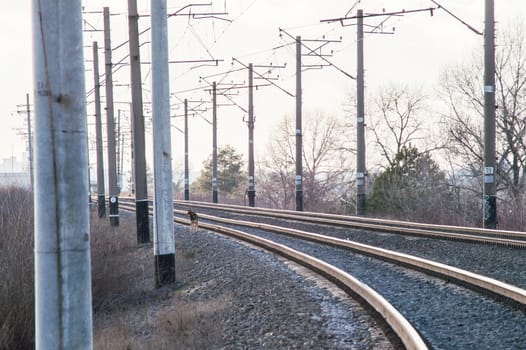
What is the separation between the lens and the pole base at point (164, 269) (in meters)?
13.9

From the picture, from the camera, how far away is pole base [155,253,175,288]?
1385cm

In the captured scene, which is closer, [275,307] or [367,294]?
[367,294]

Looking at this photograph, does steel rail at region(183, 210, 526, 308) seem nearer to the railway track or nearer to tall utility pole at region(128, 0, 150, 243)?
the railway track

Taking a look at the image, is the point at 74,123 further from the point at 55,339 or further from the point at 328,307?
the point at 328,307

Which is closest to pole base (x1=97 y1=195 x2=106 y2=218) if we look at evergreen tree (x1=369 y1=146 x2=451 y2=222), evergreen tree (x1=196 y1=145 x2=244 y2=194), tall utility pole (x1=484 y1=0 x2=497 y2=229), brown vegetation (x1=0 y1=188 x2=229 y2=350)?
evergreen tree (x1=369 y1=146 x2=451 y2=222)

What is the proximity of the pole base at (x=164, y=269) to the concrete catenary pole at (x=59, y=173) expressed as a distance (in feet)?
31.4

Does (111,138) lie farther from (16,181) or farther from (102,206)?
(102,206)

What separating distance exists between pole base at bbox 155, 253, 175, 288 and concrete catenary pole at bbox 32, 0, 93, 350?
9564 millimetres

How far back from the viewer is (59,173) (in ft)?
13.8

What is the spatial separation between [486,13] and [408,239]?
25.0 ft

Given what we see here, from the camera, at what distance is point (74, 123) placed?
429 cm

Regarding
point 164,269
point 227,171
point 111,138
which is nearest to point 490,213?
point 164,269

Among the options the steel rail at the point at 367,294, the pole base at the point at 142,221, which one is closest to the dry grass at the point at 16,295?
the steel rail at the point at 367,294

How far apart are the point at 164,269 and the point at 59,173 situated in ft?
32.9
